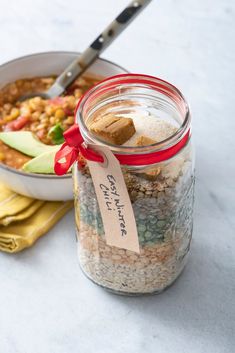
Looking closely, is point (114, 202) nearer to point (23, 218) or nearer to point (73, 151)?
point (73, 151)

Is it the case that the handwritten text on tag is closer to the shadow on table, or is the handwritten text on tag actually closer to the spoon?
the shadow on table

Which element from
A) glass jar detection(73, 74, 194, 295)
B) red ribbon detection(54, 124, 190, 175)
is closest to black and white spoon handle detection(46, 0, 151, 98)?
glass jar detection(73, 74, 194, 295)

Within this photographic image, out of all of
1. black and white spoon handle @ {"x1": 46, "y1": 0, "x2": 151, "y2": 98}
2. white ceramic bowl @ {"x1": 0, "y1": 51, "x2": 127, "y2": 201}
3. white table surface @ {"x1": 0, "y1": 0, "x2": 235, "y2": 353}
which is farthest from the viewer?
black and white spoon handle @ {"x1": 46, "y1": 0, "x2": 151, "y2": 98}

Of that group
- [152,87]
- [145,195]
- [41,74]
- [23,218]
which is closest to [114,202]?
[145,195]

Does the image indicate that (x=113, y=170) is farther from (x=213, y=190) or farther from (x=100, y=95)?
(x=213, y=190)

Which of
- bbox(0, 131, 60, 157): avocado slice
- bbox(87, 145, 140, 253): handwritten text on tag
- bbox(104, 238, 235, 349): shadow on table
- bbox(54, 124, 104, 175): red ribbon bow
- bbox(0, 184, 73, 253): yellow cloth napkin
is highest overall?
bbox(54, 124, 104, 175): red ribbon bow

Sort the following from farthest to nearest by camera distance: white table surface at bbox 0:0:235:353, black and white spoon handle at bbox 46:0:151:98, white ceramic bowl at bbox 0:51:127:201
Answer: black and white spoon handle at bbox 46:0:151:98 → white ceramic bowl at bbox 0:51:127:201 → white table surface at bbox 0:0:235:353

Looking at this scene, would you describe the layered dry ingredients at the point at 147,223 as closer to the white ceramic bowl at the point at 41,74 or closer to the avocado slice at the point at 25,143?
the white ceramic bowl at the point at 41,74

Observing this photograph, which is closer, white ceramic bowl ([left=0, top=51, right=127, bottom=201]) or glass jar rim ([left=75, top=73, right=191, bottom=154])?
glass jar rim ([left=75, top=73, right=191, bottom=154])

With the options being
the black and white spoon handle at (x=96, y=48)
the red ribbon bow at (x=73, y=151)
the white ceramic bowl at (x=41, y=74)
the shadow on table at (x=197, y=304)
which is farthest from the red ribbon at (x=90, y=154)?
the black and white spoon handle at (x=96, y=48)
